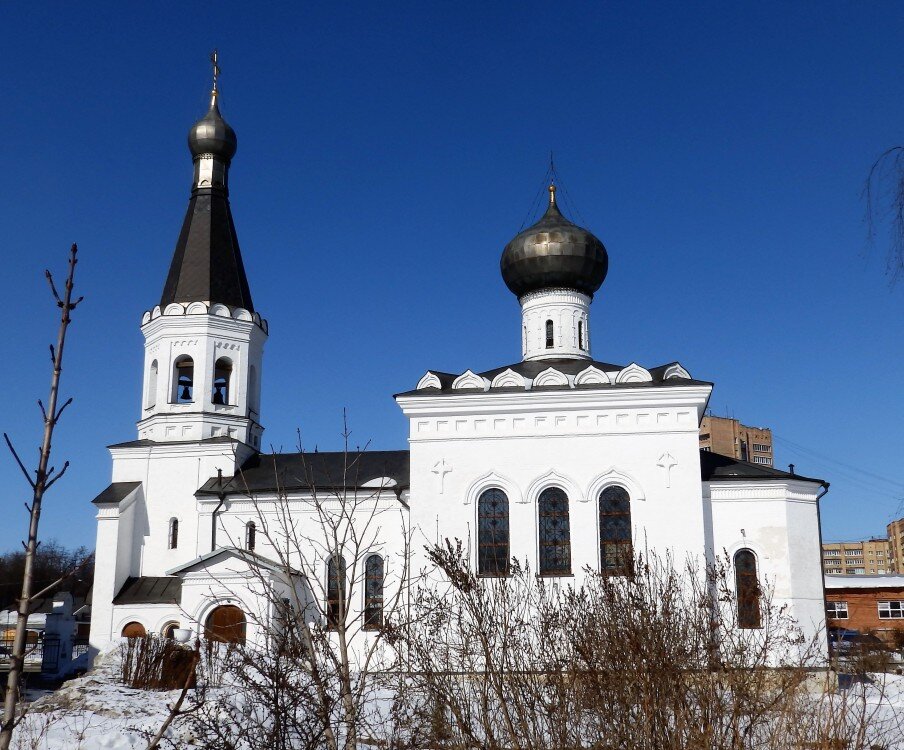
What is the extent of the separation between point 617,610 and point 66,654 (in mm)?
18916

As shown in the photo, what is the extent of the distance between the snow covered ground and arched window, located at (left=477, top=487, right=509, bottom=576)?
5.42m

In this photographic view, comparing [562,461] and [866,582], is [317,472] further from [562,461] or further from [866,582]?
[866,582]

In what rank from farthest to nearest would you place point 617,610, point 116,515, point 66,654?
point 66,654
point 116,515
point 617,610

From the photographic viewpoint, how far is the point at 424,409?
16.2 meters

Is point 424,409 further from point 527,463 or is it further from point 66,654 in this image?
point 66,654

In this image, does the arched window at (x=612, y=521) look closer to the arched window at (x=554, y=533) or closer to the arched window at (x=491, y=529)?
the arched window at (x=554, y=533)

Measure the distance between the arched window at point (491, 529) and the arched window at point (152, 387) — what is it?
8645mm

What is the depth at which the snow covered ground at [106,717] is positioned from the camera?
29.7 feet

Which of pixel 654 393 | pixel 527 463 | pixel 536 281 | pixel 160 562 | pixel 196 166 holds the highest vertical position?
pixel 196 166

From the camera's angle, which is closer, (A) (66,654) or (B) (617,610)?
(B) (617,610)

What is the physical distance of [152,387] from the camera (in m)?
20.8

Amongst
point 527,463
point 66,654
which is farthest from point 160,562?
point 527,463

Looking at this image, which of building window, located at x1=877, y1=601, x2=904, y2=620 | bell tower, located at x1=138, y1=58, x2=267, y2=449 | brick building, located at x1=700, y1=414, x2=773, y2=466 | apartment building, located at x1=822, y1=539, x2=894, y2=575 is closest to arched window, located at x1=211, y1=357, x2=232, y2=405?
bell tower, located at x1=138, y1=58, x2=267, y2=449

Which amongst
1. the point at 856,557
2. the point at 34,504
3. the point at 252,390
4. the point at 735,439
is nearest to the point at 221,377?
the point at 252,390
